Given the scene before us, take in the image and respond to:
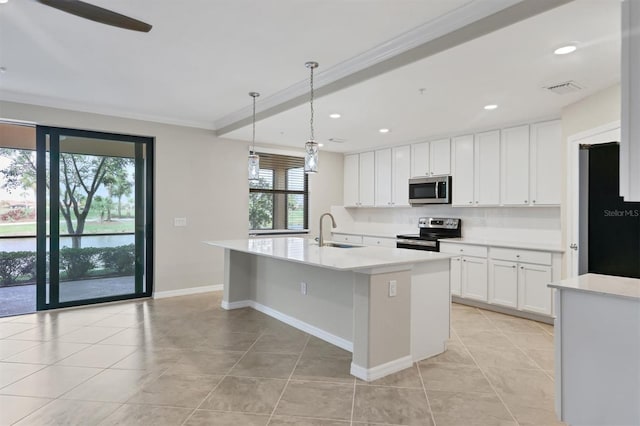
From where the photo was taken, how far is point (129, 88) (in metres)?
3.90

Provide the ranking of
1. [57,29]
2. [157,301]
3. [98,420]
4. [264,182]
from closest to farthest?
[98,420]
[57,29]
[157,301]
[264,182]

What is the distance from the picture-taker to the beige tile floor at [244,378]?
7.25 ft

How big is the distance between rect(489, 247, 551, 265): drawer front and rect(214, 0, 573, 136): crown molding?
2.69 meters

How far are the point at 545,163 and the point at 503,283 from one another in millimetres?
1507

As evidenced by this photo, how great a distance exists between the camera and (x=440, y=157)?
5.36 m

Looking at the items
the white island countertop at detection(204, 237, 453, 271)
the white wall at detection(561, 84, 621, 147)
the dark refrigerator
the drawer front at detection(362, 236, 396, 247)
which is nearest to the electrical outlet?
the white island countertop at detection(204, 237, 453, 271)

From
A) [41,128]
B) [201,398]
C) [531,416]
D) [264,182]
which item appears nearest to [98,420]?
[201,398]

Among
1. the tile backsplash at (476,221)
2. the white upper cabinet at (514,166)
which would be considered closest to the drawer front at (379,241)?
the tile backsplash at (476,221)

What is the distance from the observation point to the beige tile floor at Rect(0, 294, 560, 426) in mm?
2209

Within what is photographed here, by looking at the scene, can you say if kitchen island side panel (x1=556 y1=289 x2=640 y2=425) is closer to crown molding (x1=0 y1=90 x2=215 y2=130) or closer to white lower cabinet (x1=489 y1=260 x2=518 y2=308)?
white lower cabinet (x1=489 y1=260 x2=518 y2=308)

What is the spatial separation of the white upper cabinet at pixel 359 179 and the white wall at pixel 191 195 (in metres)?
2.07

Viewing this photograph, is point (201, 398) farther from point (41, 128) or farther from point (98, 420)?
point (41, 128)

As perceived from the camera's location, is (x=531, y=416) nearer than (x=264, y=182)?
Yes

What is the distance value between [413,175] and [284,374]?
3.92 metres
